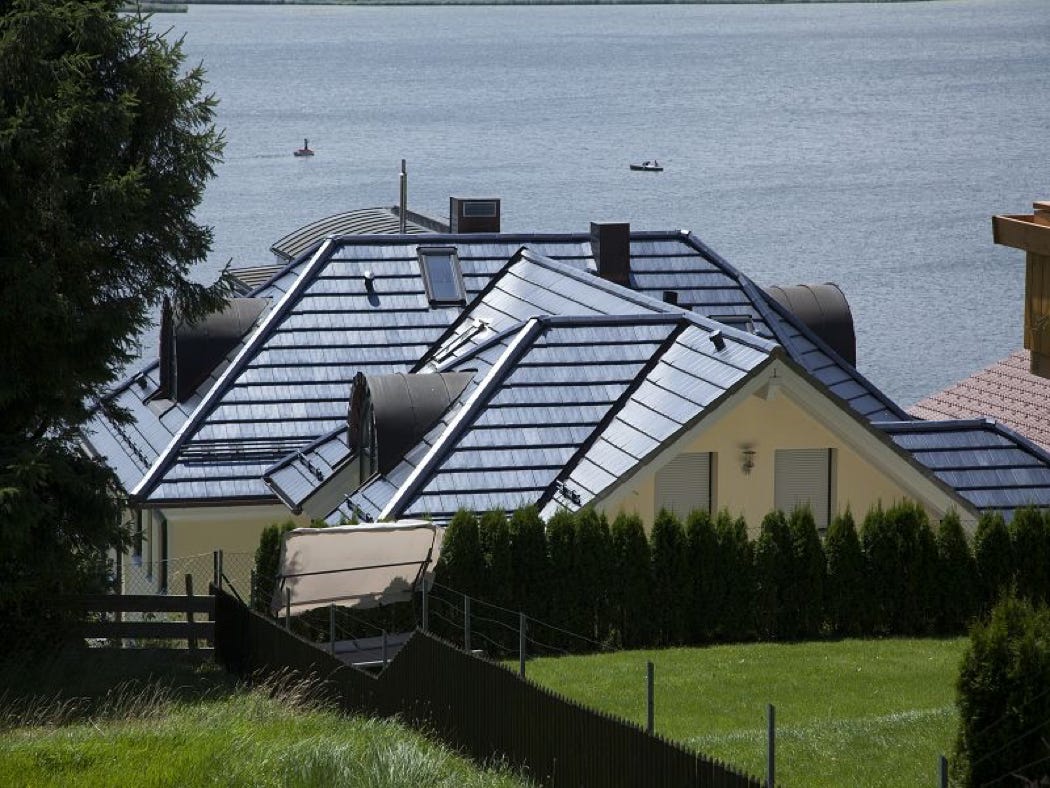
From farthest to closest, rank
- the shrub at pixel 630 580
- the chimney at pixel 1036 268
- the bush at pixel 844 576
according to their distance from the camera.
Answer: the bush at pixel 844 576 < the shrub at pixel 630 580 < the chimney at pixel 1036 268

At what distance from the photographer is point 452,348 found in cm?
2725

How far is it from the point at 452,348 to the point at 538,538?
816 centimetres

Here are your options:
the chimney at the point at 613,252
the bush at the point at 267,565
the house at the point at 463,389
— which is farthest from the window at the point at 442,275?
the bush at the point at 267,565

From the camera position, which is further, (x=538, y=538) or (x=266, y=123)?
(x=266, y=123)

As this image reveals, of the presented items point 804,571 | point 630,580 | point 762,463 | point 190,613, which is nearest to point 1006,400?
point 762,463

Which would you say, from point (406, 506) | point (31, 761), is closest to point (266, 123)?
point (406, 506)

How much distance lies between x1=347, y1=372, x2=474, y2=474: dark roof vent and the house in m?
0.04

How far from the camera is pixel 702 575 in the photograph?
2002 cm

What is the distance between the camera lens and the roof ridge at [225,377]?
25861 mm

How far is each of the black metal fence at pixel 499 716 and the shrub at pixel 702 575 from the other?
5.33 meters

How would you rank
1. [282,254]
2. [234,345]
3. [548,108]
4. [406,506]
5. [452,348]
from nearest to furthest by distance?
[406,506] < [452,348] < [234,345] < [282,254] < [548,108]

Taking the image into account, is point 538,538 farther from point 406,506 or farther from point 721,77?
point 721,77

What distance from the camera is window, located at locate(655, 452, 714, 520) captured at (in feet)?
72.5

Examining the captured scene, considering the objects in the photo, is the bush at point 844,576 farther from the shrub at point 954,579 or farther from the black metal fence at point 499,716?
the black metal fence at point 499,716
